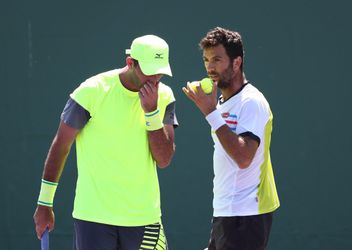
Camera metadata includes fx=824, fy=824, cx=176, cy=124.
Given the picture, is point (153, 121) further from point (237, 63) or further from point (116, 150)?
point (237, 63)

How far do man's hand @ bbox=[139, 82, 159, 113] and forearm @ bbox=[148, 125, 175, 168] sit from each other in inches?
5.7

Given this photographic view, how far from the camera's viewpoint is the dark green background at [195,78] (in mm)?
7047

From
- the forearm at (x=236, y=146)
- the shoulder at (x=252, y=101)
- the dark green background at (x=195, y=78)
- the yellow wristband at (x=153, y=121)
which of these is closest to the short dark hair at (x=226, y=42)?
the shoulder at (x=252, y=101)

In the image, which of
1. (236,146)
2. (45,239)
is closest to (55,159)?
(45,239)

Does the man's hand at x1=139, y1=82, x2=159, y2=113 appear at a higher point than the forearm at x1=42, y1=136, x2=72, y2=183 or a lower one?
higher

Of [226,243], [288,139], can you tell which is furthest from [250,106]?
[288,139]

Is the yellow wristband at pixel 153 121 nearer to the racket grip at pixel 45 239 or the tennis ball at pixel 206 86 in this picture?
the tennis ball at pixel 206 86

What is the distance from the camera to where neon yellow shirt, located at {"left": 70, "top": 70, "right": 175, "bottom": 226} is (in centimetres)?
464

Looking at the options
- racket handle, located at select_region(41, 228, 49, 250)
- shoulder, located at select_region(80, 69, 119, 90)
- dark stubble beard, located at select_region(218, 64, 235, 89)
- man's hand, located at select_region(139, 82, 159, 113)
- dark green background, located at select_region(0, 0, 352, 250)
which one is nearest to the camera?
man's hand, located at select_region(139, 82, 159, 113)

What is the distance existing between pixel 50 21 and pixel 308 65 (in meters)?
2.24

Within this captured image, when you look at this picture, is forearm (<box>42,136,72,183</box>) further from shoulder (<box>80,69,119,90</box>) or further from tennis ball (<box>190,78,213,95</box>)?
tennis ball (<box>190,78,213,95</box>)

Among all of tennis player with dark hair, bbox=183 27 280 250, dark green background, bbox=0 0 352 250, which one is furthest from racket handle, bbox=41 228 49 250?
dark green background, bbox=0 0 352 250

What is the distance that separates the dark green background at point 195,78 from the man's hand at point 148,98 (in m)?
2.50

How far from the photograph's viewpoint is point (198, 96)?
4.75 metres
